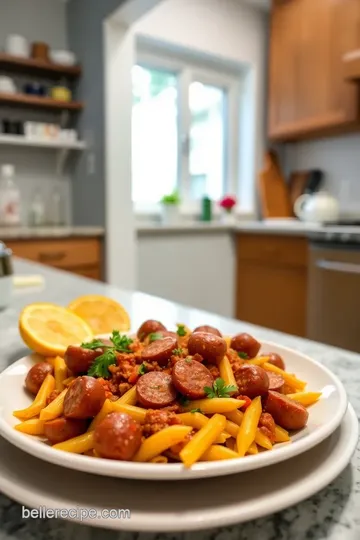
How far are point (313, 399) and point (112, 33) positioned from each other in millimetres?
2695

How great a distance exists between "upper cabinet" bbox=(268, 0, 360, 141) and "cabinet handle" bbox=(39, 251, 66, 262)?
70.1 inches

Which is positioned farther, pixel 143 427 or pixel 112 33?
pixel 112 33

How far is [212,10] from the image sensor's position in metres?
3.17

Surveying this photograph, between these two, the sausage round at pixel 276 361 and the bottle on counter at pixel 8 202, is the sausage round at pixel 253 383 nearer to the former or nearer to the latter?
the sausage round at pixel 276 361

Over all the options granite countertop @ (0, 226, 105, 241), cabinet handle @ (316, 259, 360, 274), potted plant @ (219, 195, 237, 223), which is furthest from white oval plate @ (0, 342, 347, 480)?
potted plant @ (219, 195, 237, 223)

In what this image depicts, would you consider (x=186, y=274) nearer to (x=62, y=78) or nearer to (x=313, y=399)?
(x=62, y=78)

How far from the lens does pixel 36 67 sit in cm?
270

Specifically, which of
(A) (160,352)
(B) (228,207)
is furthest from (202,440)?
(B) (228,207)

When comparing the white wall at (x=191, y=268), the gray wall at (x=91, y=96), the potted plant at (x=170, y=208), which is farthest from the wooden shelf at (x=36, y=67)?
the white wall at (x=191, y=268)

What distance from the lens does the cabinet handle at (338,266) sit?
7.09 feet

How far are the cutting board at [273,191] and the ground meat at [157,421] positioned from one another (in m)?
3.27

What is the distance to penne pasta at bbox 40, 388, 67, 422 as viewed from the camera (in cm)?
36

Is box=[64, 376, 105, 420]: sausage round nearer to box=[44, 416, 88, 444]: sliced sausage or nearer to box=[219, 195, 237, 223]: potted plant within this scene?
box=[44, 416, 88, 444]: sliced sausage

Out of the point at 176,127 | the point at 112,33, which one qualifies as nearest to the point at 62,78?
the point at 112,33
